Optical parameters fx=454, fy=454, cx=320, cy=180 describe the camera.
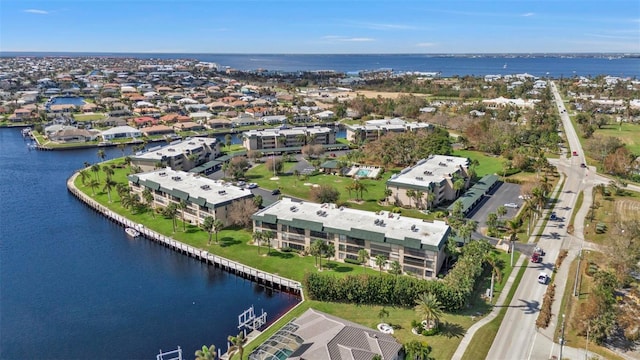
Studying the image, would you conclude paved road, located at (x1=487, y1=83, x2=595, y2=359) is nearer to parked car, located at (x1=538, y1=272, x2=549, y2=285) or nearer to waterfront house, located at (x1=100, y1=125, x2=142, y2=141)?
parked car, located at (x1=538, y1=272, x2=549, y2=285)

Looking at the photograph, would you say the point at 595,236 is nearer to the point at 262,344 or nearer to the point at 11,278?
the point at 262,344

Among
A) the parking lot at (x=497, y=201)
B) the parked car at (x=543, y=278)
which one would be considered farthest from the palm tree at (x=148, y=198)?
the parked car at (x=543, y=278)

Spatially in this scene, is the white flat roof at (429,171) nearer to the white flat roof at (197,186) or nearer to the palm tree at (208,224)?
the white flat roof at (197,186)

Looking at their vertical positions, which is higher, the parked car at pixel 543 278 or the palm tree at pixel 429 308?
the palm tree at pixel 429 308

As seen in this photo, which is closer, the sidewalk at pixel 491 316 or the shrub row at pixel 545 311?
the sidewalk at pixel 491 316

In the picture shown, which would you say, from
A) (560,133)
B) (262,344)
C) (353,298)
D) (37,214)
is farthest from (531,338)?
(560,133)

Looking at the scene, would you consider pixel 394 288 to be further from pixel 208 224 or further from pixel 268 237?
pixel 208 224
